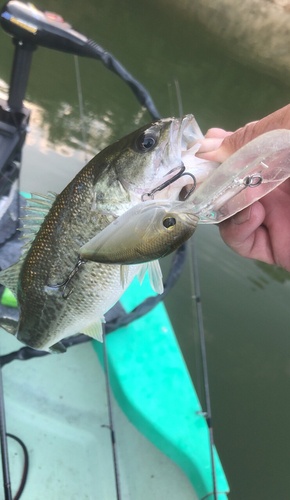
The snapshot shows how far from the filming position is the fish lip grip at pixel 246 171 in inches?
27.3

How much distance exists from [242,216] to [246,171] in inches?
14.3

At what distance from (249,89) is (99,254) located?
7.34 meters

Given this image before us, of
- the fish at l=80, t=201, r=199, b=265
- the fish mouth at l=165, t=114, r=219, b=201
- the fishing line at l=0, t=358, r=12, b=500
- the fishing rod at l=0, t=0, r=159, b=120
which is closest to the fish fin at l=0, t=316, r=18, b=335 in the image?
the fishing line at l=0, t=358, r=12, b=500

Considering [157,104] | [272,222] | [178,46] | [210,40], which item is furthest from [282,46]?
[272,222]

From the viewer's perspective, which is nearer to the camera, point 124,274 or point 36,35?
point 124,274

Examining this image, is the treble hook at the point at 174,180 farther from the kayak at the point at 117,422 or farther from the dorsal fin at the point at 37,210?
the kayak at the point at 117,422

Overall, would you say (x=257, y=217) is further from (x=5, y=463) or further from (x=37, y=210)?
(x=5, y=463)

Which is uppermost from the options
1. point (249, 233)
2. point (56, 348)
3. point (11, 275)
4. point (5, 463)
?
point (249, 233)

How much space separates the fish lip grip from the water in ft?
7.57

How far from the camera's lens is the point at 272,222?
4.09ft

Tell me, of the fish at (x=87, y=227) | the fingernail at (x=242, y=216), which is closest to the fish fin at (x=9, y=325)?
the fish at (x=87, y=227)

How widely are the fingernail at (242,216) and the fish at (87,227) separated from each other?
225mm

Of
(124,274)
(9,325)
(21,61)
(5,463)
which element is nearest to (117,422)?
(5,463)

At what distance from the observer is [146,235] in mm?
699
